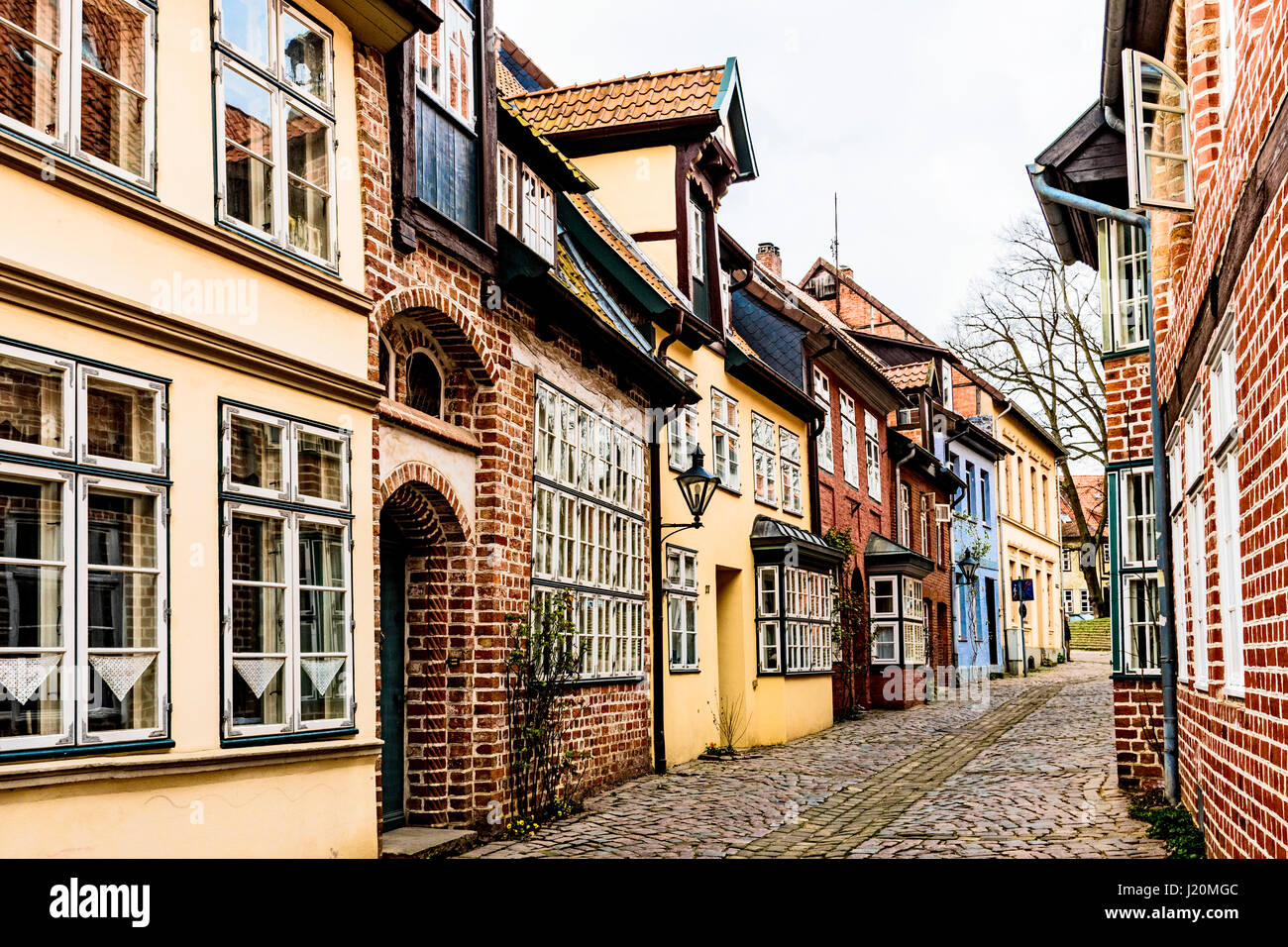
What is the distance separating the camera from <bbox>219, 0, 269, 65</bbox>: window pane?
7520 millimetres

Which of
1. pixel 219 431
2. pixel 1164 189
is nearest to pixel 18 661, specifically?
pixel 219 431

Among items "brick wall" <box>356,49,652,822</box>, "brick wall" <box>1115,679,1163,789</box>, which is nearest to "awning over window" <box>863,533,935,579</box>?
"brick wall" <box>1115,679,1163,789</box>

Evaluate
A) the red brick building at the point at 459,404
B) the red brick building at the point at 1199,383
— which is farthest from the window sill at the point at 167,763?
the red brick building at the point at 1199,383

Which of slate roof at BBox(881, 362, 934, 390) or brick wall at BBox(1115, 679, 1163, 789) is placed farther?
slate roof at BBox(881, 362, 934, 390)

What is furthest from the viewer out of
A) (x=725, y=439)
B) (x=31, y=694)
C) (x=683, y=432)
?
(x=725, y=439)

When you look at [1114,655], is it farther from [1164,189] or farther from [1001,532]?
[1001,532]

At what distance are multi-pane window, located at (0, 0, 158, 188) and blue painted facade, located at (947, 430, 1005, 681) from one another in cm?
2742

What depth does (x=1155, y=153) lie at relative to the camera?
8555mm

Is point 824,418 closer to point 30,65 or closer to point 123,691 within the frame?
point 123,691

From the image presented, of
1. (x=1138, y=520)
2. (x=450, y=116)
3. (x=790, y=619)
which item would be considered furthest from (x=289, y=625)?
(x=790, y=619)

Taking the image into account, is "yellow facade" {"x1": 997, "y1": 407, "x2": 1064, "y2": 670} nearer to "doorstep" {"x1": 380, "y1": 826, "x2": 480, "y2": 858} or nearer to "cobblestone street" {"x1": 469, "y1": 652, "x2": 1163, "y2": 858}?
"cobblestone street" {"x1": 469, "y1": 652, "x2": 1163, "y2": 858}

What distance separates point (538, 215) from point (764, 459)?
9.10m

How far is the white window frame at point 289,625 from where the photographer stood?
7.13 meters
